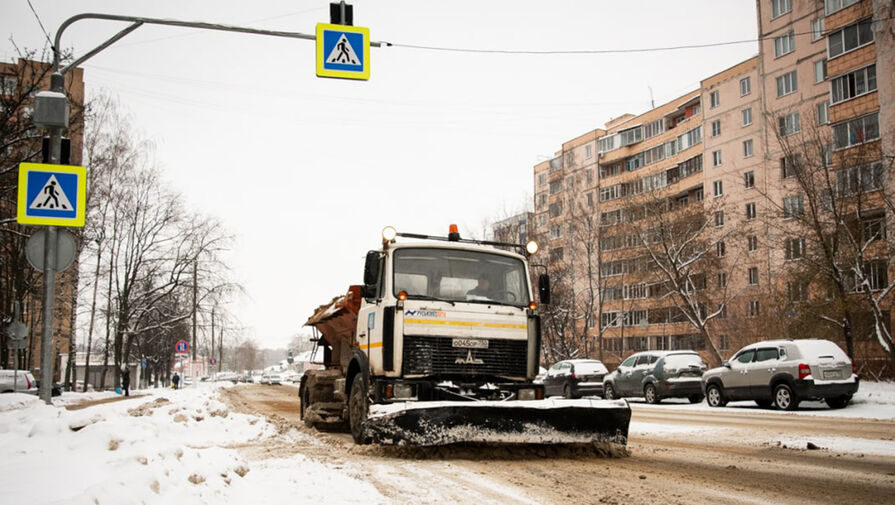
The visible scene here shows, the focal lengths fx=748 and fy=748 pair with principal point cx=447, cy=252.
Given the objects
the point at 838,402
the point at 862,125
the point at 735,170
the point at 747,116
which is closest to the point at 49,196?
the point at 838,402

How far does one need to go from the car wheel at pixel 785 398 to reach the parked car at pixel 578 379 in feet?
29.0

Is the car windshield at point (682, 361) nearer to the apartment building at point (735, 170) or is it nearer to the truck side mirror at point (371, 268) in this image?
the apartment building at point (735, 170)

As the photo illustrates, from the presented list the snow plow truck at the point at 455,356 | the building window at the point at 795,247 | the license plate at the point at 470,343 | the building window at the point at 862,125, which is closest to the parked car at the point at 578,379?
the building window at the point at 795,247

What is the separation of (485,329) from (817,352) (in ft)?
40.5

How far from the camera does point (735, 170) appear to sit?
2111 inches

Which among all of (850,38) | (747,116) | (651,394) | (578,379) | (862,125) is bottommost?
(651,394)

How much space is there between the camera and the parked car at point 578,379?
27.5 metres

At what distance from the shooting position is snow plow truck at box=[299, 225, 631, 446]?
864cm

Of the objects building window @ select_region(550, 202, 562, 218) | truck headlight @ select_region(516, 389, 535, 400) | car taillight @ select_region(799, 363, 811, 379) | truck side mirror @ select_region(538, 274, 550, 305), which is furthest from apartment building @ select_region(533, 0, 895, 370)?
truck headlight @ select_region(516, 389, 535, 400)

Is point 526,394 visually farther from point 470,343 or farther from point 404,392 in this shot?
point 404,392

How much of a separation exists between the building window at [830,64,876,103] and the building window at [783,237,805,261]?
42.5 feet

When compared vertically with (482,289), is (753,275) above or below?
above

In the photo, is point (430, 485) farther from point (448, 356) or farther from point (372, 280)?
point (372, 280)

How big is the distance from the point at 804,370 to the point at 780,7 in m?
38.8
